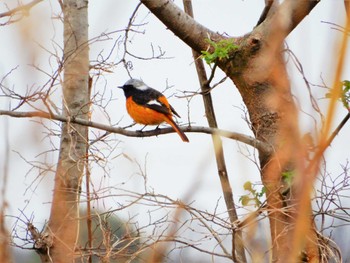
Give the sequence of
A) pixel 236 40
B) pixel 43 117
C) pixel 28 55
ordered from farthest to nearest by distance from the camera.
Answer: pixel 236 40 → pixel 43 117 → pixel 28 55

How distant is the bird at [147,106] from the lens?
17.5 ft

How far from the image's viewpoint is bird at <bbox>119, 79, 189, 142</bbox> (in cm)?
533

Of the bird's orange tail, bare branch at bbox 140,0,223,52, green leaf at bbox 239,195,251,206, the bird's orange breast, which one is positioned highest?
bare branch at bbox 140,0,223,52

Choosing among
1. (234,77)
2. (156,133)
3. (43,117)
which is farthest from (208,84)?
(43,117)

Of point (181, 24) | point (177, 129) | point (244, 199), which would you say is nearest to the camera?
point (244, 199)

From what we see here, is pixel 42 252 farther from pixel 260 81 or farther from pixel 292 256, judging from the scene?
pixel 292 256

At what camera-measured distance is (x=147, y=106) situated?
554 centimetres

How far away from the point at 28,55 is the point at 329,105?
0.41m

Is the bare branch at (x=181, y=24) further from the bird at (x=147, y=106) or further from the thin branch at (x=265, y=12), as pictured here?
the bird at (x=147, y=106)

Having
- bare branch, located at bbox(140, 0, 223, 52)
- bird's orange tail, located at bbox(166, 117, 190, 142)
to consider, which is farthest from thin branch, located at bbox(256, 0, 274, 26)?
bird's orange tail, located at bbox(166, 117, 190, 142)

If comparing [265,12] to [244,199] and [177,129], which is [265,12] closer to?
[177,129]

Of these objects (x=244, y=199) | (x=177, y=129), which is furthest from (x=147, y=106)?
(x=244, y=199)

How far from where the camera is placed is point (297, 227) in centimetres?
56

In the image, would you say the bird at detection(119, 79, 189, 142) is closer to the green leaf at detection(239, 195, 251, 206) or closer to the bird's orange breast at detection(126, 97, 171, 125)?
the bird's orange breast at detection(126, 97, 171, 125)
